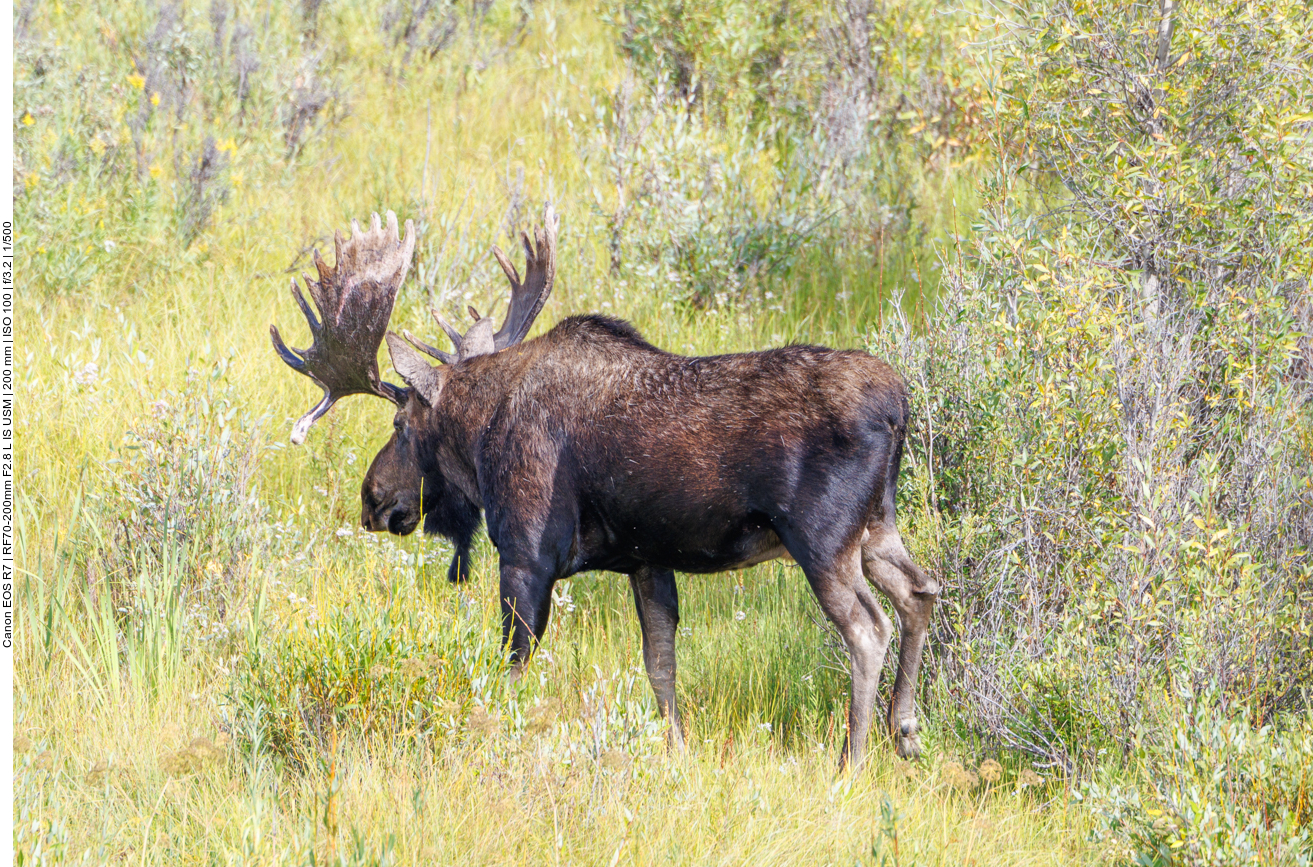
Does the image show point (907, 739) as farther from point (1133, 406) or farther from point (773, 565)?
point (773, 565)

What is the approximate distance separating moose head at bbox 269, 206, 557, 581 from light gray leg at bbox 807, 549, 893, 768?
1901mm

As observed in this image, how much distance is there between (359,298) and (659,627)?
2.18 m

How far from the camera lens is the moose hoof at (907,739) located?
5.21 m

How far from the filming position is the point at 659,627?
5684 mm

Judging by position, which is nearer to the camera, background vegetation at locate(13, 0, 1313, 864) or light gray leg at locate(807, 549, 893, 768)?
background vegetation at locate(13, 0, 1313, 864)

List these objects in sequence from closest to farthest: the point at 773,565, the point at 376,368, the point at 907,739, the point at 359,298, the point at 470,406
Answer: the point at 907,739 → the point at 470,406 → the point at 359,298 → the point at 376,368 → the point at 773,565

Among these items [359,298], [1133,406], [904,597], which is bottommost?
[904,597]

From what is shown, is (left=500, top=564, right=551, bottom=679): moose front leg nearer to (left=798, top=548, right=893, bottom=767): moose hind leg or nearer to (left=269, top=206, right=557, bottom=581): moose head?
(left=269, top=206, right=557, bottom=581): moose head

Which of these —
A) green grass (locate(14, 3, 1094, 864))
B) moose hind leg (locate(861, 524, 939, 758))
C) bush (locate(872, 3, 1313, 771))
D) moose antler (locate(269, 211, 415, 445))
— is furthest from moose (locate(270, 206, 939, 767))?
bush (locate(872, 3, 1313, 771))

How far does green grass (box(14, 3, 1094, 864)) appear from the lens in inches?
162

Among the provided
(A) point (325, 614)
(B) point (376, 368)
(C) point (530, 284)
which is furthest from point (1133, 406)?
(B) point (376, 368)

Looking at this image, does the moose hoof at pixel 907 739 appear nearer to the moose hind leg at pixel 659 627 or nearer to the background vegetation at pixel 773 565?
the background vegetation at pixel 773 565

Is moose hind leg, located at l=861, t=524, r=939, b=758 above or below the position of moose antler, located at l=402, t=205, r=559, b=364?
below

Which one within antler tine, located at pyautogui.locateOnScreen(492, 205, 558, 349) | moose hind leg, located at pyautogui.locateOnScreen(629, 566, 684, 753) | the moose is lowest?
moose hind leg, located at pyautogui.locateOnScreen(629, 566, 684, 753)
